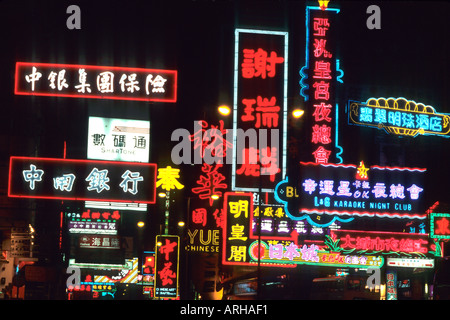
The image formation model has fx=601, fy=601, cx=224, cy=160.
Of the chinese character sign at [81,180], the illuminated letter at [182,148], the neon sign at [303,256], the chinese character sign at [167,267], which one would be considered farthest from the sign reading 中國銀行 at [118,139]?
the neon sign at [303,256]

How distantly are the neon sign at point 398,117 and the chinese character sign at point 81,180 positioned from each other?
9.43 m

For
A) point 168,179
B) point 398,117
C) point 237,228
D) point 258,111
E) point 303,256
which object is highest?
point 398,117

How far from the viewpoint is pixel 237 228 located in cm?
2467

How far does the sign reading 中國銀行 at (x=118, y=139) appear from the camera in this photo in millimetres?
28562

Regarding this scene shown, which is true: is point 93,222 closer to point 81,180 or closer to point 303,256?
point 81,180

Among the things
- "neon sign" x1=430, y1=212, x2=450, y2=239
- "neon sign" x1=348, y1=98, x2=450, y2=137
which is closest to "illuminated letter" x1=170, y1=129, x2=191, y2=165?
"neon sign" x1=348, y1=98, x2=450, y2=137

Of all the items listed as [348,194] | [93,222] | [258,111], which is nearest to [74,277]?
[93,222]

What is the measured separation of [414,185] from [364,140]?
15.9 m

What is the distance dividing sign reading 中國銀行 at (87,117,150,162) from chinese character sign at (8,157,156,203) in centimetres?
358

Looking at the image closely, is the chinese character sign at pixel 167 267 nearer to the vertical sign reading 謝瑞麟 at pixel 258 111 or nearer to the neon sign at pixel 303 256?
the vertical sign reading 謝瑞麟 at pixel 258 111

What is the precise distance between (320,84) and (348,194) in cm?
465

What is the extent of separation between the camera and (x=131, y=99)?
24.3 meters

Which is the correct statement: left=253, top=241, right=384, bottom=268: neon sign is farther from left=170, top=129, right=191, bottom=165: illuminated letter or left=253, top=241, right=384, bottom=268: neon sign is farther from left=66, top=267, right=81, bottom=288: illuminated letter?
left=66, top=267, right=81, bottom=288: illuminated letter
